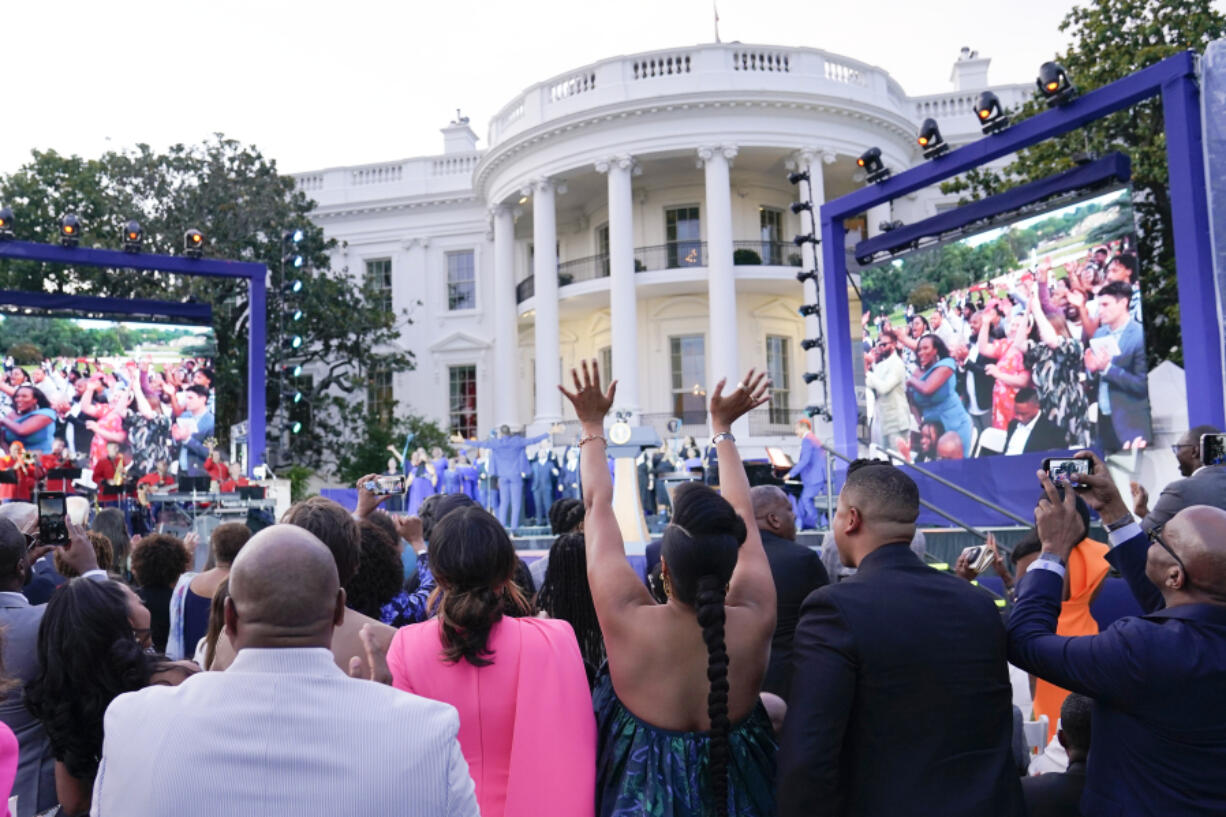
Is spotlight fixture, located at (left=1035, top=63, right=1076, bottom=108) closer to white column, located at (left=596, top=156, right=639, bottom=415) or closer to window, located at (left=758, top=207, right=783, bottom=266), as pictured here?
white column, located at (left=596, top=156, right=639, bottom=415)

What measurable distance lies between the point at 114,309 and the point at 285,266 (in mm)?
5680

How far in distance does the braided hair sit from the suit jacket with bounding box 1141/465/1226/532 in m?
2.40

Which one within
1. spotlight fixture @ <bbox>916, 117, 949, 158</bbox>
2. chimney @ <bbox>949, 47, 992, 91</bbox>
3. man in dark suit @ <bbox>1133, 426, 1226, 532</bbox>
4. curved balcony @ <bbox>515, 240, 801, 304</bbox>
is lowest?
man in dark suit @ <bbox>1133, 426, 1226, 532</bbox>

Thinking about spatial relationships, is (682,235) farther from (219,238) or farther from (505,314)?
(219,238)

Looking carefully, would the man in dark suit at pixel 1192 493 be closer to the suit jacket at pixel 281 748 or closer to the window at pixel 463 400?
the suit jacket at pixel 281 748

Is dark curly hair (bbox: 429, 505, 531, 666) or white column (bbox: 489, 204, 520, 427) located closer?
dark curly hair (bbox: 429, 505, 531, 666)

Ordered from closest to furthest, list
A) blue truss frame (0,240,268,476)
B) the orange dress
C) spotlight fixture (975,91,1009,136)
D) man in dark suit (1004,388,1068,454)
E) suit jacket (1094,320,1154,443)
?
the orange dress < spotlight fixture (975,91,1009,136) < suit jacket (1094,320,1154,443) < man in dark suit (1004,388,1068,454) < blue truss frame (0,240,268,476)

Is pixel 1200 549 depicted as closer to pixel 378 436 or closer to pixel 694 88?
pixel 694 88

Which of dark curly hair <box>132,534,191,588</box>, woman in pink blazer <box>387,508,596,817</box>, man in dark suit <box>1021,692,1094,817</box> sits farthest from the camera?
dark curly hair <box>132,534,191,588</box>

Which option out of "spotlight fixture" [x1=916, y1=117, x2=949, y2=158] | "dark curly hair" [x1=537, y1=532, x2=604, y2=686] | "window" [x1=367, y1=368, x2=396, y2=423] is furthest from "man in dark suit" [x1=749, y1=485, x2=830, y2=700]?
"window" [x1=367, y1=368, x2=396, y2=423]

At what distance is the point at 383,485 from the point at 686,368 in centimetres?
2415

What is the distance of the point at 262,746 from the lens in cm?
170

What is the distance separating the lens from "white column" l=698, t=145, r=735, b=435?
24922 mm

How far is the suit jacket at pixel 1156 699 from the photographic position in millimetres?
2340
